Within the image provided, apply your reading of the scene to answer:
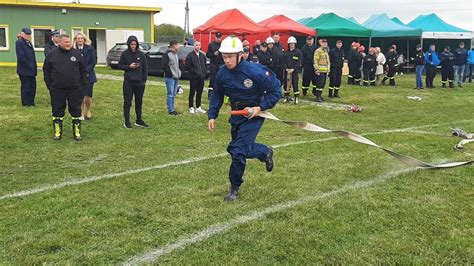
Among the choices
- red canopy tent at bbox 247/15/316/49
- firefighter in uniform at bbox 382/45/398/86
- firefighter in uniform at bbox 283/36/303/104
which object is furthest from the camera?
red canopy tent at bbox 247/15/316/49

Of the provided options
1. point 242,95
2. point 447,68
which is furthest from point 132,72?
point 447,68

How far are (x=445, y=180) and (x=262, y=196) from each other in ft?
8.00

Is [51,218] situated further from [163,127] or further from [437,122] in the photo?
[437,122]

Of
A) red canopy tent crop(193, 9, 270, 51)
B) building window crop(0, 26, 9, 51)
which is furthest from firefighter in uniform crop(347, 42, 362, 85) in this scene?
building window crop(0, 26, 9, 51)

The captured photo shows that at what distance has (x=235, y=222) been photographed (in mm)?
5082

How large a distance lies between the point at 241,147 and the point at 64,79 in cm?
465

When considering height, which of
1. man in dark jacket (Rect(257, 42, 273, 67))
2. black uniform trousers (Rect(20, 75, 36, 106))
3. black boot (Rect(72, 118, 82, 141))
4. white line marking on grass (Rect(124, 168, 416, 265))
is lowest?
white line marking on grass (Rect(124, 168, 416, 265))

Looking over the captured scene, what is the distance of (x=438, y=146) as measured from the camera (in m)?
9.03

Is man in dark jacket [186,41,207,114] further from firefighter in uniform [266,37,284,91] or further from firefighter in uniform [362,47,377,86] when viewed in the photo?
firefighter in uniform [362,47,377,86]

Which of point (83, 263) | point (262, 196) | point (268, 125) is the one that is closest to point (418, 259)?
point (262, 196)

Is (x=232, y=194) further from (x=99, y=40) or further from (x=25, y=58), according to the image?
(x=99, y=40)

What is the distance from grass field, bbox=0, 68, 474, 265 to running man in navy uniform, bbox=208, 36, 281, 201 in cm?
45

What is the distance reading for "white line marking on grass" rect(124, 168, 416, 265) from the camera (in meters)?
4.26

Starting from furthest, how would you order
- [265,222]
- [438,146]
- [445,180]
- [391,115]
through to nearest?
[391,115] → [438,146] → [445,180] → [265,222]
